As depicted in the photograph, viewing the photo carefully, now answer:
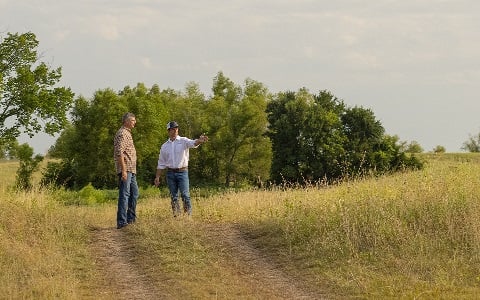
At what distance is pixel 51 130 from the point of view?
4703 cm

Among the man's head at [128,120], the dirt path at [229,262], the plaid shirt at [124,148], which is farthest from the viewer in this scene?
the man's head at [128,120]

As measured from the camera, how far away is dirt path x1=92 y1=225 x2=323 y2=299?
10219 mm

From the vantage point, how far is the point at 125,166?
1431 cm

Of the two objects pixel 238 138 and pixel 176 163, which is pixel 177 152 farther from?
pixel 238 138

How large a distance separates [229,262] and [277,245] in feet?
4.22

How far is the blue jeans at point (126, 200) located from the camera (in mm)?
14328

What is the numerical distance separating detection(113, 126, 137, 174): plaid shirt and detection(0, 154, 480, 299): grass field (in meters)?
1.20

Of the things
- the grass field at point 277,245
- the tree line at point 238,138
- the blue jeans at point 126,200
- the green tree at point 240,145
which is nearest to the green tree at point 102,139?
the tree line at point 238,138

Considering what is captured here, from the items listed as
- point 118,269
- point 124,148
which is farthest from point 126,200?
point 118,269

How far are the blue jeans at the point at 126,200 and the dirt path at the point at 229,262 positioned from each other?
0.31 metres

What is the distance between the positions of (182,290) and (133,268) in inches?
69.9

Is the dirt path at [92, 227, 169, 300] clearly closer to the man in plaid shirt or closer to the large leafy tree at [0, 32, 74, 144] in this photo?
the man in plaid shirt

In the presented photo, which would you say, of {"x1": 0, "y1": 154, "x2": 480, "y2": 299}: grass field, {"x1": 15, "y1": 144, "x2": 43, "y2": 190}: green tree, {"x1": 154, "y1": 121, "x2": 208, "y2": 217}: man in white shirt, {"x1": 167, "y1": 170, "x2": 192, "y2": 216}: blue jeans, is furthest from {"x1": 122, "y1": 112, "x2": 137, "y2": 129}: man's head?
{"x1": 15, "y1": 144, "x2": 43, "y2": 190}: green tree

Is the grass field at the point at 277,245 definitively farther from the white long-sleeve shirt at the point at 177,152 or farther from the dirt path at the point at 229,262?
the white long-sleeve shirt at the point at 177,152
